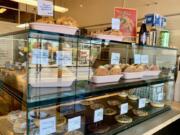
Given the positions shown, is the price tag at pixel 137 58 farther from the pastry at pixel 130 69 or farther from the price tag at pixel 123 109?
the price tag at pixel 123 109

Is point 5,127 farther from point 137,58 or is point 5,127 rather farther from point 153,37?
point 153,37

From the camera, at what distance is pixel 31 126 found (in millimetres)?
905

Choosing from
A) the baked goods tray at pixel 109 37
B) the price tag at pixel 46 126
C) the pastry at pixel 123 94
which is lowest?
the pastry at pixel 123 94

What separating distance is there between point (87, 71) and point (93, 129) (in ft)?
1.29

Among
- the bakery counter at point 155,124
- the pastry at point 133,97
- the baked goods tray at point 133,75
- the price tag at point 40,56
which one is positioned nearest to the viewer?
the price tag at point 40,56

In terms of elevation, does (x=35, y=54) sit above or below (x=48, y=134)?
above

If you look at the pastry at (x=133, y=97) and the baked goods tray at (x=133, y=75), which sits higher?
the baked goods tray at (x=133, y=75)

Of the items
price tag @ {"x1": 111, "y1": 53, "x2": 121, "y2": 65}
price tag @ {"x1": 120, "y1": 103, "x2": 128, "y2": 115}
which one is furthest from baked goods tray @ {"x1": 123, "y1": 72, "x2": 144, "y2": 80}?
price tag @ {"x1": 120, "y1": 103, "x2": 128, "y2": 115}

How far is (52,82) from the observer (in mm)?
994

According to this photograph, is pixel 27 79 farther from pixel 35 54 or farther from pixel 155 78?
pixel 155 78

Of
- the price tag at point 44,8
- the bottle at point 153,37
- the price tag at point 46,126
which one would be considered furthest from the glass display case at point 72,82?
the bottle at point 153,37

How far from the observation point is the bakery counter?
4.48 ft

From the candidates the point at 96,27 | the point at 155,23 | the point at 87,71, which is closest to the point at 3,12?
the point at 96,27

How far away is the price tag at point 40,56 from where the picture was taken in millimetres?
887
